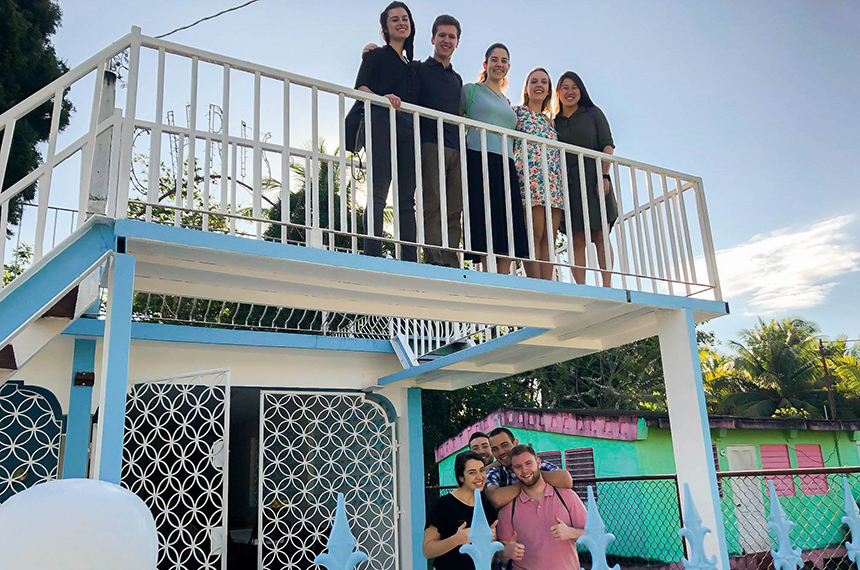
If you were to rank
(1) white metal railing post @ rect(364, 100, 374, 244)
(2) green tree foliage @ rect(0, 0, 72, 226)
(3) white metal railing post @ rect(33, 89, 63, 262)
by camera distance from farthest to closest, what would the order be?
1. (2) green tree foliage @ rect(0, 0, 72, 226)
2. (1) white metal railing post @ rect(364, 100, 374, 244)
3. (3) white metal railing post @ rect(33, 89, 63, 262)

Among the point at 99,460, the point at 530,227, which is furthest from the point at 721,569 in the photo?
the point at 99,460

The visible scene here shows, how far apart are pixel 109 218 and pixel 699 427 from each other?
3.53 m

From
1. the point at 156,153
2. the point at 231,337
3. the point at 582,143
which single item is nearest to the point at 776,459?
the point at 582,143

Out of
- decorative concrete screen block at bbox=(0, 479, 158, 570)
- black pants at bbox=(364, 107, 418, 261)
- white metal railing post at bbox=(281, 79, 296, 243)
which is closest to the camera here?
decorative concrete screen block at bbox=(0, 479, 158, 570)

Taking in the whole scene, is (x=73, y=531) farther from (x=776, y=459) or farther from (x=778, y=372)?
(x=778, y=372)

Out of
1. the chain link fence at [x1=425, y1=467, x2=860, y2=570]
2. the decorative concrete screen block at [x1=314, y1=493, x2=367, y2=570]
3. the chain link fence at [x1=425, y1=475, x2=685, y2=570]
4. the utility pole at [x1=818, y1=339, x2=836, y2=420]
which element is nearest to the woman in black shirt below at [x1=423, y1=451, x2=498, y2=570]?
the decorative concrete screen block at [x1=314, y1=493, x2=367, y2=570]

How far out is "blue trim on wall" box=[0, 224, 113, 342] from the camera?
2.62m

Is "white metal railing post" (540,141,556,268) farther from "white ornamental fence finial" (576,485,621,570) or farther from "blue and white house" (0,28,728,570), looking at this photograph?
"white ornamental fence finial" (576,485,621,570)

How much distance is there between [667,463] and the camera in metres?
10.9

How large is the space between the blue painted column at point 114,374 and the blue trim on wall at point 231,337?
82.6 inches

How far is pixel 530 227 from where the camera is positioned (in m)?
3.93

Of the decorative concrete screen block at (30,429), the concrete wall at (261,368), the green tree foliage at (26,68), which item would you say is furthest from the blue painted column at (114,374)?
the green tree foliage at (26,68)

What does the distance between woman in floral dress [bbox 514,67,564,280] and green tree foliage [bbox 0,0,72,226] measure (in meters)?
7.89

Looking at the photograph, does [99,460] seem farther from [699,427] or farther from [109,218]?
[699,427]
